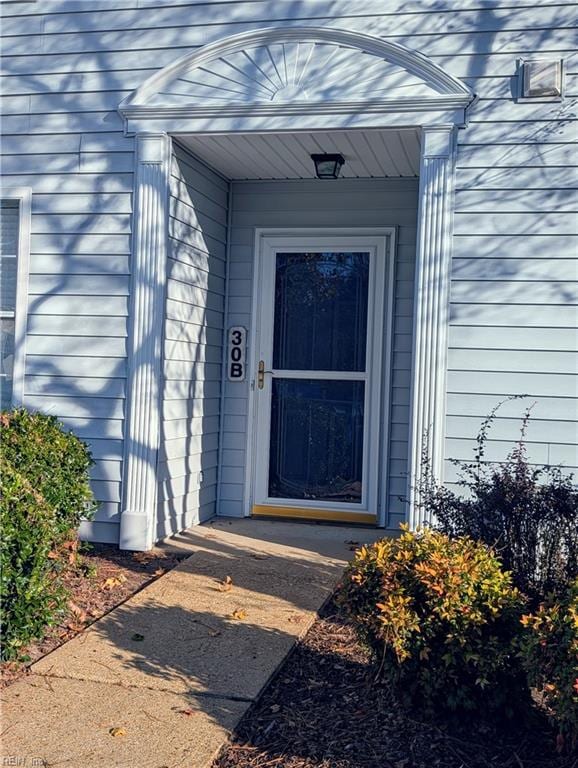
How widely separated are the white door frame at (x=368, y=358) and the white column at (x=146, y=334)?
1.29 metres

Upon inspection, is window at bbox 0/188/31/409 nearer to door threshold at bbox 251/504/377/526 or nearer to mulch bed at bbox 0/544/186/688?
mulch bed at bbox 0/544/186/688

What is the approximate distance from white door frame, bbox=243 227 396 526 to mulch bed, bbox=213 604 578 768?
121 inches

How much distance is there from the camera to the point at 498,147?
5723 mm

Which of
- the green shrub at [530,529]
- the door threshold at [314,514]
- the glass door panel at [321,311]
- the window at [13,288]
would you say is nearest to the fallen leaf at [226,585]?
the green shrub at [530,529]

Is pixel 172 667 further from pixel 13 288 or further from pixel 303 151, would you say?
pixel 303 151

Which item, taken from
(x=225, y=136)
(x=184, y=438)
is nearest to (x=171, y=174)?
(x=225, y=136)

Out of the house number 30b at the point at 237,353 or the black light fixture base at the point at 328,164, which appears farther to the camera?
the house number 30b at the point at 237,353

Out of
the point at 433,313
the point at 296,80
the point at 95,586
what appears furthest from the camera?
the point at 296,80

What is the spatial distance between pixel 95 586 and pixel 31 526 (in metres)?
1.26

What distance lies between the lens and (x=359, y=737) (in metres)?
3.49

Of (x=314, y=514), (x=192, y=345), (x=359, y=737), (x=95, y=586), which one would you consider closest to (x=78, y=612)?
(x=95, y=586)

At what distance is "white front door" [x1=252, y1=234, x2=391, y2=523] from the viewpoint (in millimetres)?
7066

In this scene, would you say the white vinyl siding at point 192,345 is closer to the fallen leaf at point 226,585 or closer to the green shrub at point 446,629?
the fallen leaf at point 226,585

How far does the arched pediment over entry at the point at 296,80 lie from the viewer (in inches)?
228
